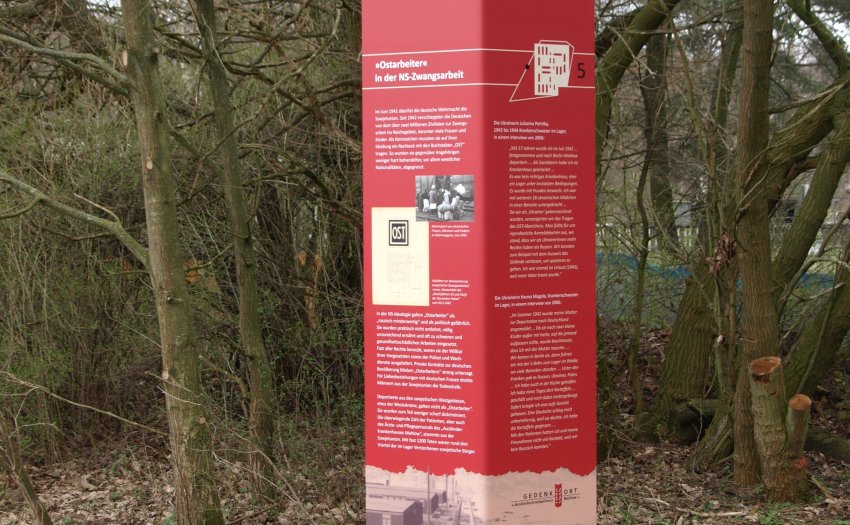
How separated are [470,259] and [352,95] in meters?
4.52

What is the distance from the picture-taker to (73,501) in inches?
309

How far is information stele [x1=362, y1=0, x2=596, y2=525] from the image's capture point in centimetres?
436

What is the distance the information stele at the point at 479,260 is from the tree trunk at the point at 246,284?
7.78 ft

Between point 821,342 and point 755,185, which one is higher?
point 755,185

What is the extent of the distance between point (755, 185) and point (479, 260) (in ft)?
10.4

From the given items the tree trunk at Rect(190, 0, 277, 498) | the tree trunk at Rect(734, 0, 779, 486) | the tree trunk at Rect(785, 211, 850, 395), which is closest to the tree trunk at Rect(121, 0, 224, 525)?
the tree trunk at Rect(190, 0, 277, 498)

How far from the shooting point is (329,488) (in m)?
6.78

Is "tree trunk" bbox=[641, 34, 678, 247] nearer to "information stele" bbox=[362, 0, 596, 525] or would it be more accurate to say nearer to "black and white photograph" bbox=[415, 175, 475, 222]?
"information stele" bbox=[362, 0, 596, 525]

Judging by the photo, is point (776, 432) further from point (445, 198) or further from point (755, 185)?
point (445, 198)

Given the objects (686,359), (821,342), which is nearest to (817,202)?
(821,342)

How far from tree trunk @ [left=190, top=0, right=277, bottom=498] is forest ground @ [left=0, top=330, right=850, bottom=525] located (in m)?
0.21

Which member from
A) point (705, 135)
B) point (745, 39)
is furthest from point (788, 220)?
point (745, 39)

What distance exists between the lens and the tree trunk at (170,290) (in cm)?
550

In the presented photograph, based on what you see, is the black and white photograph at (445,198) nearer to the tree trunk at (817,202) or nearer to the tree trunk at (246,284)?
the tree trunk at (246,284)
